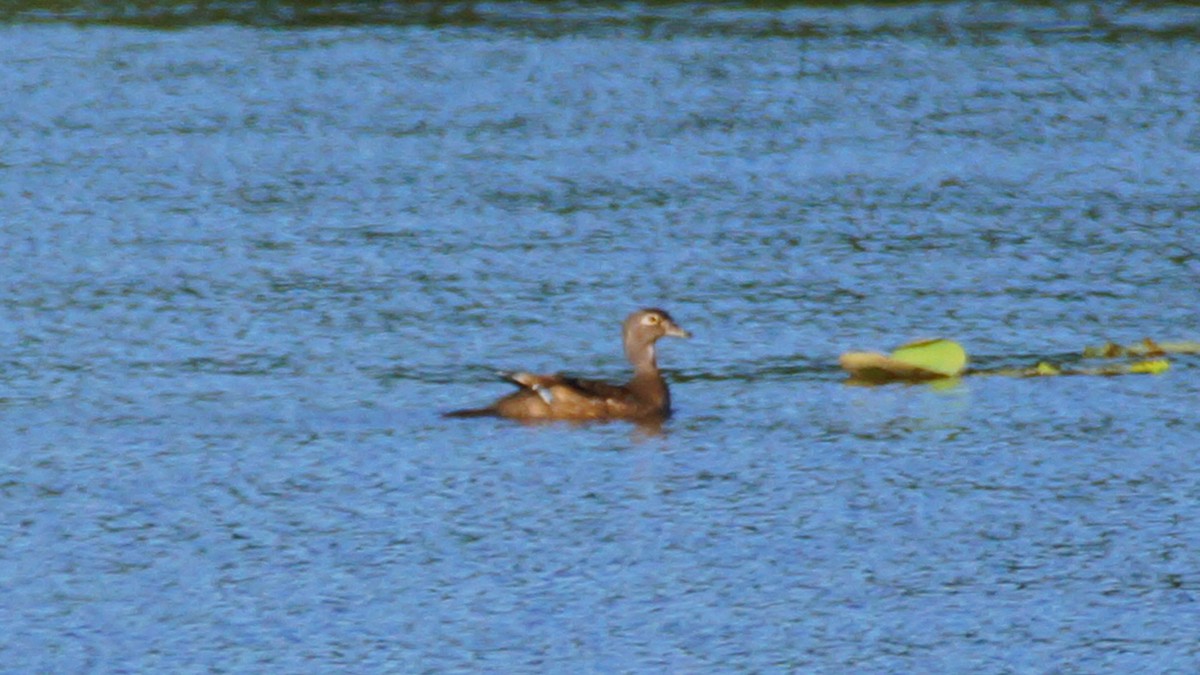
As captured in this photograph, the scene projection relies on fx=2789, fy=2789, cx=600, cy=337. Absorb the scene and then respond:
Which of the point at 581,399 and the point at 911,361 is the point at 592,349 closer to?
the point at 581,399

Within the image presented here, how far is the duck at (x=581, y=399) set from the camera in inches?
489

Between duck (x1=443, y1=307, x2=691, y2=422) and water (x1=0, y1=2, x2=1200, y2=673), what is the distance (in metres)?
0.16

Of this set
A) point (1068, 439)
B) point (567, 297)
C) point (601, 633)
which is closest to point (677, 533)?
point (601, 633)

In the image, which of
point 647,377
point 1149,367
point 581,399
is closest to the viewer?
point 581,399

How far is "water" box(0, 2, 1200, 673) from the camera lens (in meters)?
9.44

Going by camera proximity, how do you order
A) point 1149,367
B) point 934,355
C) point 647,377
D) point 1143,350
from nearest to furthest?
point 647,377, point 934,355, point 1149,367, point 1143,350

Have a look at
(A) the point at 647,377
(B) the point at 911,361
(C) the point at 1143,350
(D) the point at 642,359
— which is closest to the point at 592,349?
(D) the point at 642,359

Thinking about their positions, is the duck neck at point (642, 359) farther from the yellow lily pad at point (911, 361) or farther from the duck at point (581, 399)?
the yellow lily pad at point (911, 361)

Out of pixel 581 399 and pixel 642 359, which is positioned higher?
pixel 642 359

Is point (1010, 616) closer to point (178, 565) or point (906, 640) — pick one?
point (906, 640)

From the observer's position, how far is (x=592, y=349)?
46.0ft

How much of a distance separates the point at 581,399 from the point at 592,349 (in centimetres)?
149

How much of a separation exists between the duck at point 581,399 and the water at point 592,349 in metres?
0.16

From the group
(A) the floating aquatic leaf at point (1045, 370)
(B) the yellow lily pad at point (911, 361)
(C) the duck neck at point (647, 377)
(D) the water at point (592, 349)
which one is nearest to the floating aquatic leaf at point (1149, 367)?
(D) the water at point (592, 349)
